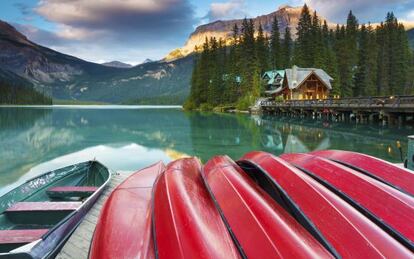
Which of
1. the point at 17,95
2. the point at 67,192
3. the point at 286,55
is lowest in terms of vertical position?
the point at 67,192

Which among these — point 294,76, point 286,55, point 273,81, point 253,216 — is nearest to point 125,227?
point 253,216

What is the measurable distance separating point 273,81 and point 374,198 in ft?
217

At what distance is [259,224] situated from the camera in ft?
9.59

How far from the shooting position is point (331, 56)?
60.6m

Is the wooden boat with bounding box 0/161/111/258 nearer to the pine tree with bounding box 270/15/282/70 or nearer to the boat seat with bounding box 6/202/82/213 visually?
the boat seat with bounding box 6/202/82/213

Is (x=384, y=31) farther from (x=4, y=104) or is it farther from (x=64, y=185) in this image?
(x=4, y=104)

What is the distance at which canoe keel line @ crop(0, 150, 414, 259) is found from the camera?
105 inches

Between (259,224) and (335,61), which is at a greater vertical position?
(335,61)

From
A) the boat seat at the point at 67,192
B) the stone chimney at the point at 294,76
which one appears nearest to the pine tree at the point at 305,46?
the stone chimney at the point at 294,76

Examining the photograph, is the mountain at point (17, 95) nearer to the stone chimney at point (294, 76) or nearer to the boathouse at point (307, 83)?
the boathouse at point (307, 83)

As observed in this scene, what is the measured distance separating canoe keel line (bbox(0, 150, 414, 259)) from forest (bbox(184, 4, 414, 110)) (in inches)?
2344

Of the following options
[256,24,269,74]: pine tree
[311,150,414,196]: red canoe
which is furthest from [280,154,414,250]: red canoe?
[256,24,269,74]: pine tree

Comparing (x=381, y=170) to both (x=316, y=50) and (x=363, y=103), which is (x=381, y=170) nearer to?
(x=363, y=103)

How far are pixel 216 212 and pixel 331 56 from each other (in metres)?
63.1
